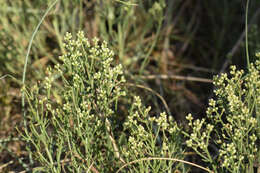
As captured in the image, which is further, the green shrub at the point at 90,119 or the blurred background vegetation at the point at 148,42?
the blurred background vegetation at the point at 148,42

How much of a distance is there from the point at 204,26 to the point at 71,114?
6.58 ft

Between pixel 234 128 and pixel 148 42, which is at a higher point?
pixel 148 42

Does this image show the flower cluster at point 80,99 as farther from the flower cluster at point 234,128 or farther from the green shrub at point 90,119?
the flower cluster at point 234,128

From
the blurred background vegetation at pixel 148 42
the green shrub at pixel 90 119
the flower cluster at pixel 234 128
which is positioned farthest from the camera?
the blurred background vegetation at pixel 148 42

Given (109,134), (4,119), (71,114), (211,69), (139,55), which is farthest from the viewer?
(211,69)

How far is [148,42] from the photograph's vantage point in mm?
2936

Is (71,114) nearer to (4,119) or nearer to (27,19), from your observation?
(4,119)

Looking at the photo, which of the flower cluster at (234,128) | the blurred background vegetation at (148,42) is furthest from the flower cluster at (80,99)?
the blurred background vegetation at (148,42)

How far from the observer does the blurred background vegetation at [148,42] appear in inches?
94.0

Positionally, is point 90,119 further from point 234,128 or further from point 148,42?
point 148,42

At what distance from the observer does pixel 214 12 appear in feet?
10.1

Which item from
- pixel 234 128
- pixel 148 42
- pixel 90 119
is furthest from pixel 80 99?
pixel 148 42

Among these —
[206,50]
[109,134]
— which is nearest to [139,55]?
[206,50]

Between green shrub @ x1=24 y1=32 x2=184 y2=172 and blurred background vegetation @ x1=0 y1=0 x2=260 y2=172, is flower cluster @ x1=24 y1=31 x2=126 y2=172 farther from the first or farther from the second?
blurred background vegetation @ x1=0 y1=0 x2=260 y2=172
